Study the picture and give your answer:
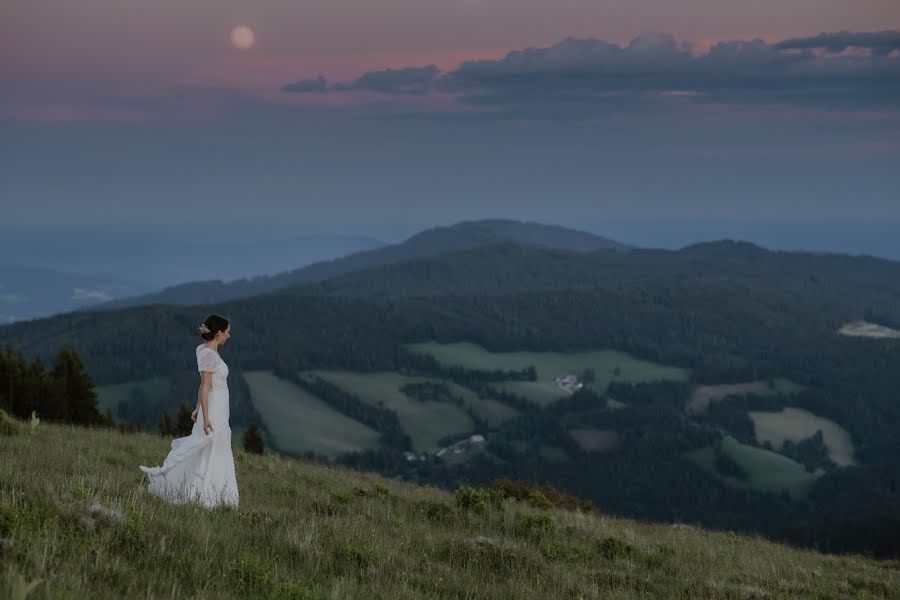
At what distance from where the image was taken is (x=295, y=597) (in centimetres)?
794

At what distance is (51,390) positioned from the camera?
5906 cm

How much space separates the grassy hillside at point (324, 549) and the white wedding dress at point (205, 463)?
510mm

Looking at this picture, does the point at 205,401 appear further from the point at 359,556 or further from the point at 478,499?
the point at 478,499

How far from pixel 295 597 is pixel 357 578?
1.55 meters

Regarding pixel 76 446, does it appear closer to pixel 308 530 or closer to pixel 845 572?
pixel 308 530

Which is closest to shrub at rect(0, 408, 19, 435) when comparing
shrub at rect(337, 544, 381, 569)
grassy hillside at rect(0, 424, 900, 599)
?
grassy hillside at rect(0, 424, 900, 599)

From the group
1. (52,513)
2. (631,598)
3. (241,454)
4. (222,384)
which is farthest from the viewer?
(241,454)

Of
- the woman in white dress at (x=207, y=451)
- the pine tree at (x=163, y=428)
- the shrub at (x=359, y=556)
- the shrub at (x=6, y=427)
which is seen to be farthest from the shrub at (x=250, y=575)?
the pine tree at (x=163, y=428)

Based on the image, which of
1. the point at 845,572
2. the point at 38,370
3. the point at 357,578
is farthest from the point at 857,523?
the point at 357,578

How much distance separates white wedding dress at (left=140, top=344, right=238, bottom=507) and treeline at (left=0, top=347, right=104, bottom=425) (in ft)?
142

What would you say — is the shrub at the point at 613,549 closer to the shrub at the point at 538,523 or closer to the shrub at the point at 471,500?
the shrub at the point at 538,523

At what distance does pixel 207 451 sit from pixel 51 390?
5192cm

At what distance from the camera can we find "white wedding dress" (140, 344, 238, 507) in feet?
43.1

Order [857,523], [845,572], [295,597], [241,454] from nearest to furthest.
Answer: [295,597], [845,572], [241,454], [857,523]
